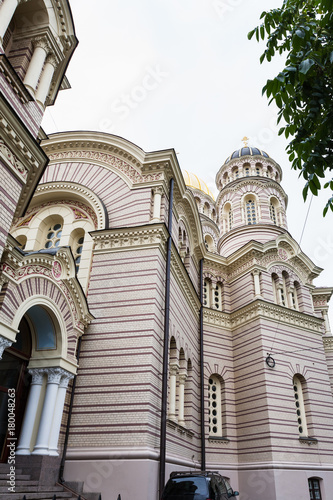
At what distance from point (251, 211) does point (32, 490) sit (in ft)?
72.6

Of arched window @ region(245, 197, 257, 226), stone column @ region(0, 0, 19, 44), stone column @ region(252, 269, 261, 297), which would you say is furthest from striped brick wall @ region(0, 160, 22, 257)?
arched window @ region(245, 197, 257, 226)

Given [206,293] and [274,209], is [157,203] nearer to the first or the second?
[206,293]

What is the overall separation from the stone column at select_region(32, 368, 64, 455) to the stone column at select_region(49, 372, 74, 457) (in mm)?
202

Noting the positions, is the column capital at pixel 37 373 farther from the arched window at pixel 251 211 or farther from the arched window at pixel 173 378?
the arched window at pixel 251 211

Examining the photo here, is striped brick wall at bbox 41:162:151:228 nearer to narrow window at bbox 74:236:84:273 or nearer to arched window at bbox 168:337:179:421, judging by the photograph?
narrow window at bbox 74:236:84:273

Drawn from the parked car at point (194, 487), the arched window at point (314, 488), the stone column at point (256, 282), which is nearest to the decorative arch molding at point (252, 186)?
the stone column at point (256, 282)

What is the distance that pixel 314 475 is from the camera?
59.5 ft

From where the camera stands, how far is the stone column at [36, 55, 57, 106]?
397 inches

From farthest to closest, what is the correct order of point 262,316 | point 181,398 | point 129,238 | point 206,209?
point 206,209
point 262,316
point 181,398
point 129,238

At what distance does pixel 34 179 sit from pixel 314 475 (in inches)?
702

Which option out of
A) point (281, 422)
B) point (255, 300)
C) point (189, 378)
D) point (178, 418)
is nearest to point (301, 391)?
point (281, 422)

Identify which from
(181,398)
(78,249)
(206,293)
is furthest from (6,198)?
(206,293)

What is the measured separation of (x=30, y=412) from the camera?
1152 centimetres

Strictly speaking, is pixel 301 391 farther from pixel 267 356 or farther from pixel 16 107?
pixel 16 107
